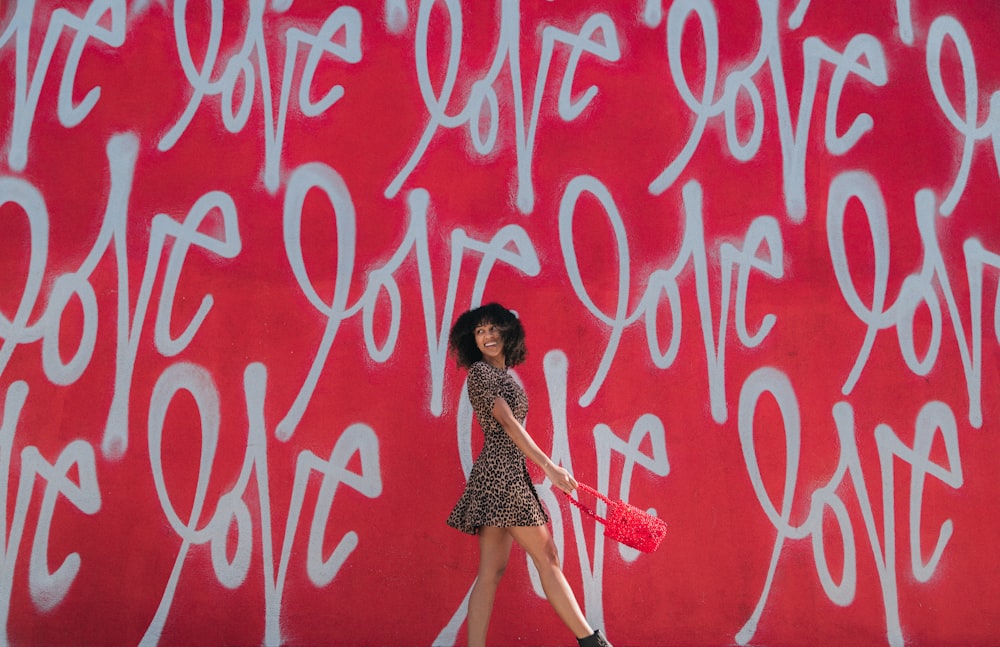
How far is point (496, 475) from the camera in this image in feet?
13.4

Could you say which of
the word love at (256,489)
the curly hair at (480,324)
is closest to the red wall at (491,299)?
the word love at (256,489)

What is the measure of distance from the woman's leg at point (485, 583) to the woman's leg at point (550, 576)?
9cm

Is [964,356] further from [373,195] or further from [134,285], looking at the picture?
[134,285]

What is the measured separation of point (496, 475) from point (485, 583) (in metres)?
0.43

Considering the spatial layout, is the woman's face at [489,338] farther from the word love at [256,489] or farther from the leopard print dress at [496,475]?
the word love at [256,489]

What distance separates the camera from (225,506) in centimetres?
474

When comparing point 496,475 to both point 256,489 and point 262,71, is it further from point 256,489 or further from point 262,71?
point 262,71

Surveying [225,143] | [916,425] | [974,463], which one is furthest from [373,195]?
[974,463]

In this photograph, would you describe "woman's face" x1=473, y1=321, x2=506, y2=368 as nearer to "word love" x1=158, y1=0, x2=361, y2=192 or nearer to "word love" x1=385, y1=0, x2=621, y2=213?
"word love" x1=385, y1=0, x2=621, y2=213

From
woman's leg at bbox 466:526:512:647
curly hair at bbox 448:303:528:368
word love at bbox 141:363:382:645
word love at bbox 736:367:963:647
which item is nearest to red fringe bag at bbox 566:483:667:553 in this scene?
woman's leg at bbox 466:526:512:647

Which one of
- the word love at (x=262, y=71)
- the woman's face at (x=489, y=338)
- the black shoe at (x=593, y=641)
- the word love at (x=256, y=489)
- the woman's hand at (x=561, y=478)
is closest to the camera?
the woman's hand at (x=561, y=478)

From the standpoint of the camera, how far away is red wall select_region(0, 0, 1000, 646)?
4.74 metres

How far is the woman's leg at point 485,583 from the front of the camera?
4.10m

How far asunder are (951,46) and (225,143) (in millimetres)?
3439
